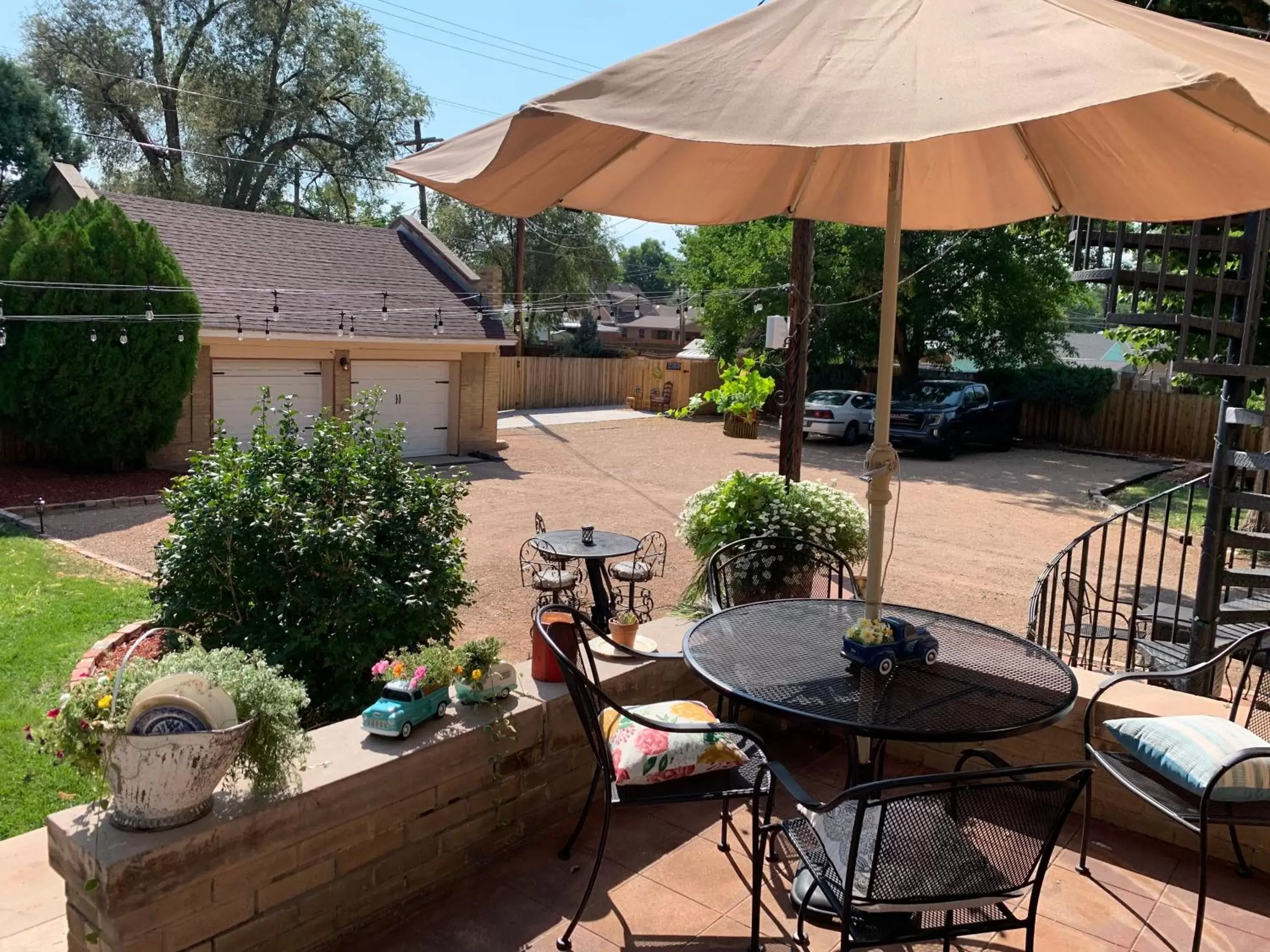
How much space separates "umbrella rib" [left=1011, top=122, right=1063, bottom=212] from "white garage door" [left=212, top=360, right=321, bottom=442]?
12483 mm

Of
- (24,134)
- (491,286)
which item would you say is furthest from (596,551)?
(24,134)

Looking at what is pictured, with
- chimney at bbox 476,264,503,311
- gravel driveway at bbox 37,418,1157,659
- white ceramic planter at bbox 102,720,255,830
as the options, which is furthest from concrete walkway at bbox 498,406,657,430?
white ceramic planter at bbox 102,720,255,830

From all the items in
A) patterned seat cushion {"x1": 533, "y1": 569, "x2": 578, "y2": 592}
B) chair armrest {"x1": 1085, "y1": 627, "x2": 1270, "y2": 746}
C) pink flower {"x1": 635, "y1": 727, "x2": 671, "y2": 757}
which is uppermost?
chair armrest {"x1": 1085, "y1": 627, "x2": 1270, "y2": 746}

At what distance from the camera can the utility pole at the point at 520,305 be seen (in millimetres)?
23203

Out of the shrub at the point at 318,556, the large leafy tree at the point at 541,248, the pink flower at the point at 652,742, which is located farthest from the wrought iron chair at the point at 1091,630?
the large leafy tree at the point at 541,248

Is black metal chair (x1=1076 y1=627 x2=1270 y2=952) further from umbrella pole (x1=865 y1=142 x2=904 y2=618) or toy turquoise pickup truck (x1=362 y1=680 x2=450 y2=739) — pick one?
toy turquoise pickup truck (x1=362 y1=680 x2=450 y2=739)

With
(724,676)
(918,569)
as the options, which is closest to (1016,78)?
(724,676)

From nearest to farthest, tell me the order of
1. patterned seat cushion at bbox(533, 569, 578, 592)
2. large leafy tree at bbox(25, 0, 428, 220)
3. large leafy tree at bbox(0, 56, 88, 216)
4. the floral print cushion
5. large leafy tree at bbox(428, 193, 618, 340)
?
1. the floral print cushion
2. patterned seat cushion at bbox(533, 569, 578, 592)
3. large leafy tree at bbox(0, 56, 88, 216)
4. large leafy tree at bbox(25, 0, 428, 220)
5. large leafy tree at bbox(428, 193, 618, 340)

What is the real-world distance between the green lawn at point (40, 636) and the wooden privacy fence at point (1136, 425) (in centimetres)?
2019

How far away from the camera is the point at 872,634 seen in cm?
268

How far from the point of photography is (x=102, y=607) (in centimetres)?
669

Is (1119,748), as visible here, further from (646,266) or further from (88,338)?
(646,266)

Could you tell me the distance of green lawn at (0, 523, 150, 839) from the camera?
150 inches

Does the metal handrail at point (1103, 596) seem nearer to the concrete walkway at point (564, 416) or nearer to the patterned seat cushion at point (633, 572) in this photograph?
the patterned seat cushion at point (633, 572)
